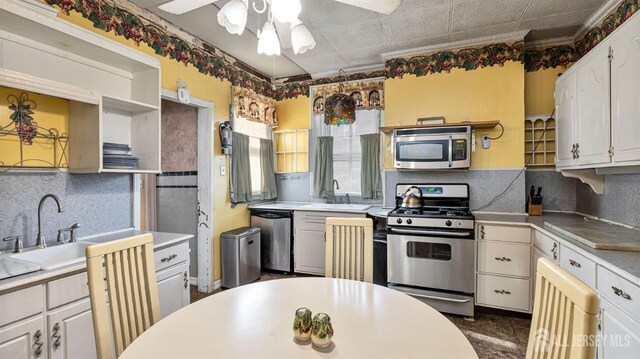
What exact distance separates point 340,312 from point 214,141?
8.97 feet

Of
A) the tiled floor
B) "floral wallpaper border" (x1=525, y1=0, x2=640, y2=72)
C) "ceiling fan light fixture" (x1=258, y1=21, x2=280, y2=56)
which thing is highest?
"floral wallpaper border" (x1=525, y1=0, x2=640, y2=72)

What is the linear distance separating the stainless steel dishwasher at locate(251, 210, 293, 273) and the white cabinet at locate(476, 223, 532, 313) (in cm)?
221

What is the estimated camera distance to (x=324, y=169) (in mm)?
4266

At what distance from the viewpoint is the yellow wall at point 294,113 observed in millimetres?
4426

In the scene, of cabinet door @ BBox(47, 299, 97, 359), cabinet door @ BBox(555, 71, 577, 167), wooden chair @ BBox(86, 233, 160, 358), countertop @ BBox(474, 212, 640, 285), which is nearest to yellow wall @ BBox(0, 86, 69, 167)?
cabinet door @ BBox(47, 299, 97, 359)

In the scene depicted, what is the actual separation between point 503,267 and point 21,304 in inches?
134

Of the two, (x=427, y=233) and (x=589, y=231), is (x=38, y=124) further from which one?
(x=589, y=231)

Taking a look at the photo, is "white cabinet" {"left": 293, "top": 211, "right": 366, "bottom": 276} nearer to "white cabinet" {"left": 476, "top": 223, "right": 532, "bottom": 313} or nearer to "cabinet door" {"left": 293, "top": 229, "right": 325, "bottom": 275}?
"cabinet door" {"left": 293, "top": 229, "right": 325, "bottom": 275}

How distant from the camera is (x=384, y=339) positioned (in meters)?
1.01

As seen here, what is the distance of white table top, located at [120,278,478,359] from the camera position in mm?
938

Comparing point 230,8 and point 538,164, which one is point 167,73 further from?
point 538,164

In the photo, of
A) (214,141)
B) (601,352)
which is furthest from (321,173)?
(601,352)

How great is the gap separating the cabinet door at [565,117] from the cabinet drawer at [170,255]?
3.31m

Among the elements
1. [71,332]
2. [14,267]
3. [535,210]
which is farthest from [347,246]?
[535,210]
